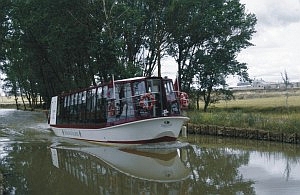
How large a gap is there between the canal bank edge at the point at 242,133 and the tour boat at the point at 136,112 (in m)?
3.80

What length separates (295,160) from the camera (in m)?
15.7

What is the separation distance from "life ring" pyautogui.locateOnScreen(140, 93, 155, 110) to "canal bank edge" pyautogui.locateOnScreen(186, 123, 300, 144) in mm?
6023

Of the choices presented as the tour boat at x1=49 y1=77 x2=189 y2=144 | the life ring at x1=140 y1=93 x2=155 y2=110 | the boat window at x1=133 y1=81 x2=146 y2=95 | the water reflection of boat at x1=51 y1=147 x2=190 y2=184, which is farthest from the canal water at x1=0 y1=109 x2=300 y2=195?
the boat window at x1=133 y1=81 x2=146 y2=95

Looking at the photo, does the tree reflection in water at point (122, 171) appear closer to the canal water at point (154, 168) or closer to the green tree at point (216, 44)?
the canal water at point (154, 168)

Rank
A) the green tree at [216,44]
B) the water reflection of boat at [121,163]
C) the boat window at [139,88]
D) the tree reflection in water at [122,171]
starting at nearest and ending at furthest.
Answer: the tree reflection in water at [122,171] → the water reflection of boat at [121,163] → the boat window at [139,88] → the green tree at [216,44]

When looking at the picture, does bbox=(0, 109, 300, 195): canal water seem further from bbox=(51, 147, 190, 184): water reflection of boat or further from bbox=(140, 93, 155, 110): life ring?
bbox=(140, 93, 155, 110): life ring

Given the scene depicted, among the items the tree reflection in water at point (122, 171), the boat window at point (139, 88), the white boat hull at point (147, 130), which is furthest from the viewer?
the boat window at point (139, 88)

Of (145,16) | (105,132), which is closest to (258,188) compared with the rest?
(105,132)

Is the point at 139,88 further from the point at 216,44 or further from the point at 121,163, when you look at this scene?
the point at 216,44

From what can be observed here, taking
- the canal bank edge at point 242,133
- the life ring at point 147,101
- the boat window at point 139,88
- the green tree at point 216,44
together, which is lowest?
the canal bank edge at point 242,133

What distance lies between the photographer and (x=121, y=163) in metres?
16.2

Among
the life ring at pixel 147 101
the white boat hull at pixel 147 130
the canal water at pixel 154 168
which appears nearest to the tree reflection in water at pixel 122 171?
the canal water at pixel 154 168

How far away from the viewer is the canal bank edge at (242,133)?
20.4 metres

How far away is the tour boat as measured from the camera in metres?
19.2
